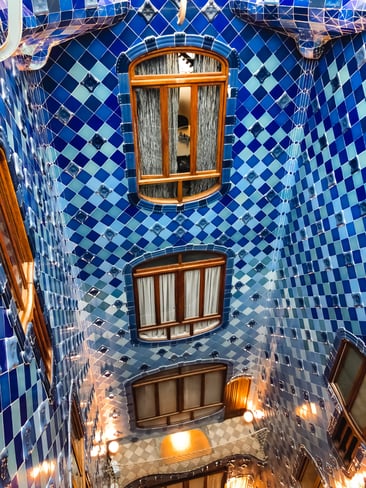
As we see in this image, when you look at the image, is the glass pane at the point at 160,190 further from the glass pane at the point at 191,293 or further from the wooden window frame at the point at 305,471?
the wooden window frame at the point at 305,471

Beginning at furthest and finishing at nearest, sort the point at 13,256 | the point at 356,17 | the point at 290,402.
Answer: the point at 290,402
the point at 356,17
the point at 13,256

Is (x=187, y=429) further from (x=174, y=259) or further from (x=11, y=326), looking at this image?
(x=11, y=326)

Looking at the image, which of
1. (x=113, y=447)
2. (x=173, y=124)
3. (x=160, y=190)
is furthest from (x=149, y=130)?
(x=113, y=447)

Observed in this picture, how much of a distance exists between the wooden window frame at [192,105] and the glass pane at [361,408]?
305 centimetres

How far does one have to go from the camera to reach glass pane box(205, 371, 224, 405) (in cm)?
766

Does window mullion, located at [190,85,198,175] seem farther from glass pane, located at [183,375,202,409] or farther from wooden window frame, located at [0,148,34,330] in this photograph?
glass pane, located at [183,375,202,409]

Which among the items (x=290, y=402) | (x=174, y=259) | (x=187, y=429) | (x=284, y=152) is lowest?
(x=187, y=429)

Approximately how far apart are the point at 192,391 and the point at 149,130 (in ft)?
16.9

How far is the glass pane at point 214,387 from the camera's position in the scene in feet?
25.1

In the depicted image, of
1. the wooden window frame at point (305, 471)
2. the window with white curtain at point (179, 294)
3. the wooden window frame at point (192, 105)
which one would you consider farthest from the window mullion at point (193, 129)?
the wooden window frame at point (305, 471)

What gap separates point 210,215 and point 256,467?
18.7 ft

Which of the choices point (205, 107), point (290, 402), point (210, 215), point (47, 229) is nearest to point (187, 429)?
point (290, 402)

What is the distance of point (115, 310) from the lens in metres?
6.04

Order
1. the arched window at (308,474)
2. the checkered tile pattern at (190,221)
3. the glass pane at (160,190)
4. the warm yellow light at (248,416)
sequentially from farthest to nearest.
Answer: the warm yellow light at (248,416) → the arched window at (308,474) → the glass pane at (160,190) → the checkered tile pattern at (190,221)
